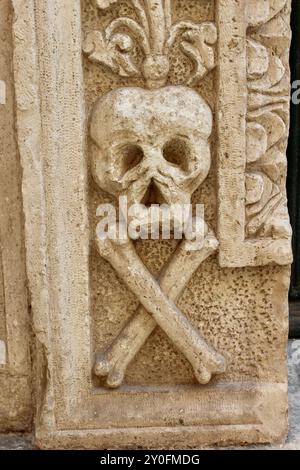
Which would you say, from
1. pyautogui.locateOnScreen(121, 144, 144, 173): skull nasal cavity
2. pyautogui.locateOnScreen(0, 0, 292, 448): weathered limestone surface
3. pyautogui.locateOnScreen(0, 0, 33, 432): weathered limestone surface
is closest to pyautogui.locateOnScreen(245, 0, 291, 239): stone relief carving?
pyautogui.locateOnScreen(0, 0, 292, 448): weathered limestone surface

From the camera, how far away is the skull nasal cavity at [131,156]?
142 cm

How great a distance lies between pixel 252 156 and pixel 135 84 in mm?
277

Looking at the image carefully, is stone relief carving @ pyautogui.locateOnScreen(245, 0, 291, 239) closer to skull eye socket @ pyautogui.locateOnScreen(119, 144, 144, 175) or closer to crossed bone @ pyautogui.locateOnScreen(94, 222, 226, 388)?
crossed bone @ pyautogui.locateOnScreen(94, 222, 226, 388)

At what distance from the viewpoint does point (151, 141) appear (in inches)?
55.0

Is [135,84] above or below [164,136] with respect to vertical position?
above

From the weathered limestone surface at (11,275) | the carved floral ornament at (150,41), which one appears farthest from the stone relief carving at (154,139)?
the weathered limestone surface at (11,275)

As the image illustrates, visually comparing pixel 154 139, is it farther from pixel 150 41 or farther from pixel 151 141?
pixel 150 41

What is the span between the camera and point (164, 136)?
140 centimetres

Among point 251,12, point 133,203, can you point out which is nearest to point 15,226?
point 133,203

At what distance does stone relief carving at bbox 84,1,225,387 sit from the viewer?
138cm

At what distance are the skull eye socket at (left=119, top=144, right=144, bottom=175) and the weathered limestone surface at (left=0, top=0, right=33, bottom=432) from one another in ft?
0.70

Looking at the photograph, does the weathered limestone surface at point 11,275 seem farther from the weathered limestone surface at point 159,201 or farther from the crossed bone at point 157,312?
the crossed bone at point 157,312

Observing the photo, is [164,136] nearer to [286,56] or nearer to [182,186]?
[182,186]

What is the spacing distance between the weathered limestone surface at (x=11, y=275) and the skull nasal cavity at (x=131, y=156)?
0.71 ft
